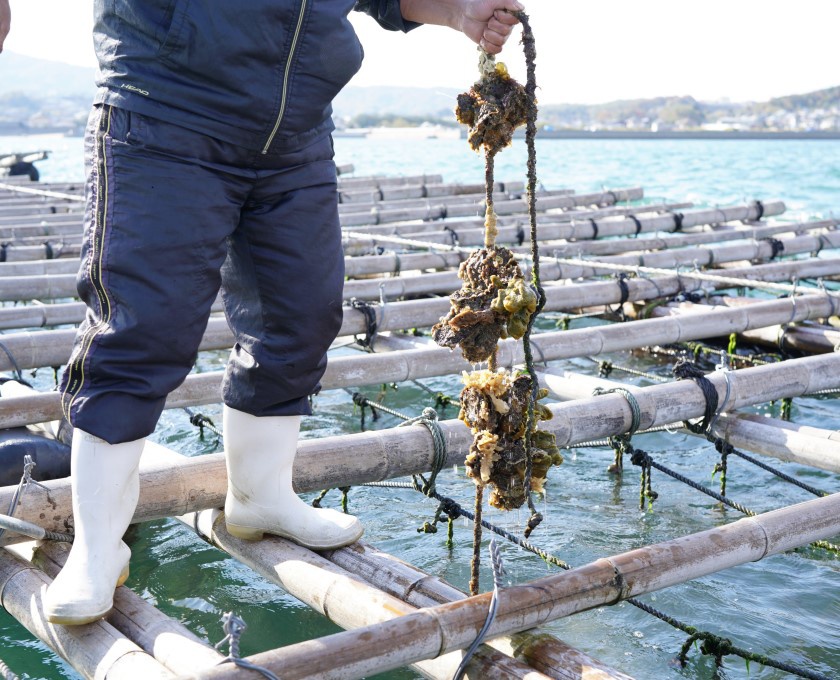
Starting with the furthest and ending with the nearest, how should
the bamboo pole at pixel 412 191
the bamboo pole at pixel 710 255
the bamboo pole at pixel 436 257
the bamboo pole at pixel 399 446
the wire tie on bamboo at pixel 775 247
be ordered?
1. the bamboo pole at pixel 412 191
2. the wire tie on bamboo at pixel 775 247
3. the bamboo pole at pixel 710 255
4. the bamboo pole at pixel 436 257
5. the bamboo pole at pixel 399 446

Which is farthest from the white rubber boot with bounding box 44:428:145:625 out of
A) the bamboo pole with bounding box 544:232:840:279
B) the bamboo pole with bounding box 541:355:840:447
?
the bamboo pole with bounding box 544:232:840:279

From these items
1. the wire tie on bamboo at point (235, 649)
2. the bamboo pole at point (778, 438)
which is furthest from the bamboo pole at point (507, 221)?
the wire tie on bamboo at point (235, 649)

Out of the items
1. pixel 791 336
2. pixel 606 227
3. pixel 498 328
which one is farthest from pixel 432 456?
pixel 606 227

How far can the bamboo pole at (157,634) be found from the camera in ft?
7.80

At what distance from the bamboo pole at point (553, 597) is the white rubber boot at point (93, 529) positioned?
2.02 ft

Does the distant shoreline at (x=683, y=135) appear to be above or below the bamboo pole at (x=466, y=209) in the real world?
above

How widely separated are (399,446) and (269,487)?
0.73 metres

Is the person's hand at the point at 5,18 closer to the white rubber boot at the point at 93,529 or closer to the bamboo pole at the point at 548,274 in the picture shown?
the white rubber boot at the point at 93,529

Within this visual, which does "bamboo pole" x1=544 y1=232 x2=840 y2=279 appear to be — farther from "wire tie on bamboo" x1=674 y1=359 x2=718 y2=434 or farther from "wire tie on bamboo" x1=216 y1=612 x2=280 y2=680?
"wire tie on bamboo" x1=216 y1=612 x2=280 y2=680

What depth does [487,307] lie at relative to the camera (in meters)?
2.44

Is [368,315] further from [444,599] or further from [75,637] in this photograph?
[75,637]

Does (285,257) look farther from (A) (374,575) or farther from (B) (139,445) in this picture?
(A) (374,575)

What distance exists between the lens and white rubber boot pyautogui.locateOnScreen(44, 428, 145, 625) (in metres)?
2.52

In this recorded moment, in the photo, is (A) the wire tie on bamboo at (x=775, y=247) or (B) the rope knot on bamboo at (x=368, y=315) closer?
(B) the rope knot on bamboo at (x=368, y=315)
